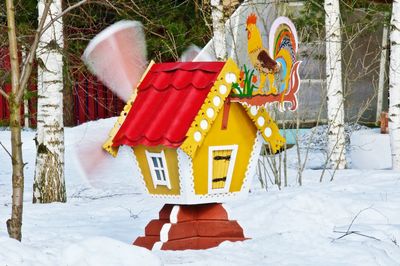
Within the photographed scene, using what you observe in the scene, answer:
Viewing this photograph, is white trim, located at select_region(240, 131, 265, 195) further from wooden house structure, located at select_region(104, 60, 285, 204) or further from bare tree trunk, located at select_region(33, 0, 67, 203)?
bare tree trunk, located at select_region(33, 0, 67, 203)

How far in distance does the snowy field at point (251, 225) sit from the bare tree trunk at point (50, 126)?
0.33 meters

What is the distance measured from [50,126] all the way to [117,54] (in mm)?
4470

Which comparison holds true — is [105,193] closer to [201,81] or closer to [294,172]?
[294,172]

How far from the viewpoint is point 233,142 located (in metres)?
7.18

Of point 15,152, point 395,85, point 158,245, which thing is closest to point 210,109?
point 158,245

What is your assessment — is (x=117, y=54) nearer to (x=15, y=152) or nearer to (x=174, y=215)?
(x=15, y=152)

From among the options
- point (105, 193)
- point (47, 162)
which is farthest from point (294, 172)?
point (47, 162)

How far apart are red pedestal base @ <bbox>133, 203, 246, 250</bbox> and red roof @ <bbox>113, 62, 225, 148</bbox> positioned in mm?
640

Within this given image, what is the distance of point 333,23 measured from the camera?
13.7 meters

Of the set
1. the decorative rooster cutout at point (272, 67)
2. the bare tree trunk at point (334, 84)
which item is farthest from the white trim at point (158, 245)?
the bare tree trunk at point (334, 84)

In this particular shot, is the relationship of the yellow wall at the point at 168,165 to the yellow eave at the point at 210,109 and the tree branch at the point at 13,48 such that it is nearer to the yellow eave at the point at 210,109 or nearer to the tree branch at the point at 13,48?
the yellow eave at the point at 210,109

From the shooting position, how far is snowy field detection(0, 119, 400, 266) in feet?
19.6

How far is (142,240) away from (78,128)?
11907mm

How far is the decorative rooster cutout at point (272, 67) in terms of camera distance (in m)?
7.16
